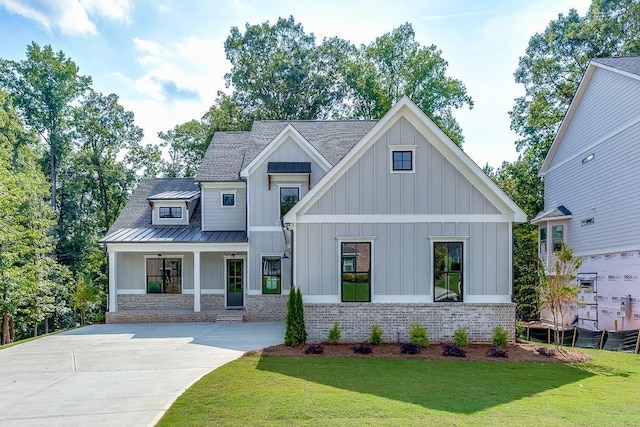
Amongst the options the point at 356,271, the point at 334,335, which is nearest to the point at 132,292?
the point at 334,335

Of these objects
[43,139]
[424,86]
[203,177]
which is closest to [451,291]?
[203,177]

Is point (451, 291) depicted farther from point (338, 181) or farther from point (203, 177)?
point (203, 177)

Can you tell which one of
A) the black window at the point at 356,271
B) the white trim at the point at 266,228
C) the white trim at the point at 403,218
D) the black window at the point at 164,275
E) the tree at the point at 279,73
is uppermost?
the tree at the point at 279,73

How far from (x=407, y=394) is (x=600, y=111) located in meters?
16.0

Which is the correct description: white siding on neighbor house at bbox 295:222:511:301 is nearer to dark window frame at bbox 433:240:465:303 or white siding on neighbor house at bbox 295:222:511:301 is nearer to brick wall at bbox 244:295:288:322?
dark window frame at bbox 433:240:465:303

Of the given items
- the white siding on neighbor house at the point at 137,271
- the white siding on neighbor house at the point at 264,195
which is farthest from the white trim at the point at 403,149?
the white siding on neighbor house at the point at 137,271

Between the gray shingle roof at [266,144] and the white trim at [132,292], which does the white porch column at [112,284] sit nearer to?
the white trim at [132,292]

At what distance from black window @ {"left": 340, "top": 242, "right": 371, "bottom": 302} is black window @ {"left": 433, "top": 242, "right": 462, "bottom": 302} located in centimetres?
185

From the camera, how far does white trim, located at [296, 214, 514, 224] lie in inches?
469

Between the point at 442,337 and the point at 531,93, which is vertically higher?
the point at 531,93

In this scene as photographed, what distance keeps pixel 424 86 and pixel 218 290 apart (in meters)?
21.1

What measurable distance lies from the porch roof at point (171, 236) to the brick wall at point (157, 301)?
8.79ft

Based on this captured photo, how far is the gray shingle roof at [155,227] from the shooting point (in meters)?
17.9

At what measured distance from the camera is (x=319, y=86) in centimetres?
3325
